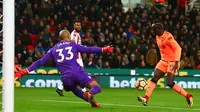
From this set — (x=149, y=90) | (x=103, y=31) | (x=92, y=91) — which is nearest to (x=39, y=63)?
(x=92, y=91)

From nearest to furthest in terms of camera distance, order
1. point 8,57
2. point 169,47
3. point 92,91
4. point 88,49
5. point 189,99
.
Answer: point 8,57 < point 88,49 < point 92,91 < point 189,99 < point 169,47

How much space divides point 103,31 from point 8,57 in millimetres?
19709

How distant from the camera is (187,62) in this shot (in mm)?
27312

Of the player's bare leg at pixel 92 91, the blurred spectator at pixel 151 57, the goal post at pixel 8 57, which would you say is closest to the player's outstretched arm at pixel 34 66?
the player's bare leg at pixel 92 91

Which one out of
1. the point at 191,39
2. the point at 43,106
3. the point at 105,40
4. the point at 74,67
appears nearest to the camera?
the point at 74,67

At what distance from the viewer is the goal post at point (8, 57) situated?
808 centimetres

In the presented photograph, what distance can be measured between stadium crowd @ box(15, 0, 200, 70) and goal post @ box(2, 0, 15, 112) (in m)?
16.7

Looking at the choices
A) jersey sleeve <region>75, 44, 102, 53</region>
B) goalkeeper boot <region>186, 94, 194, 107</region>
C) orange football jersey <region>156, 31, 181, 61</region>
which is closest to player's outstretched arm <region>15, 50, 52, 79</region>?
jersey sleeve <region>75, 44, 102, 53</region>

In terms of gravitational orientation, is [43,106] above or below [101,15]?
below

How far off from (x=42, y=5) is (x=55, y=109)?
48.3ft

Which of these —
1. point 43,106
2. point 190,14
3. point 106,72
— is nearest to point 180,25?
point 190,14

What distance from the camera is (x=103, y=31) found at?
2780 cm

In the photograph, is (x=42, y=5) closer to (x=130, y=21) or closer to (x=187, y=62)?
(x=130, y=21)

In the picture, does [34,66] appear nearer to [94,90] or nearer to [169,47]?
[94,90]
